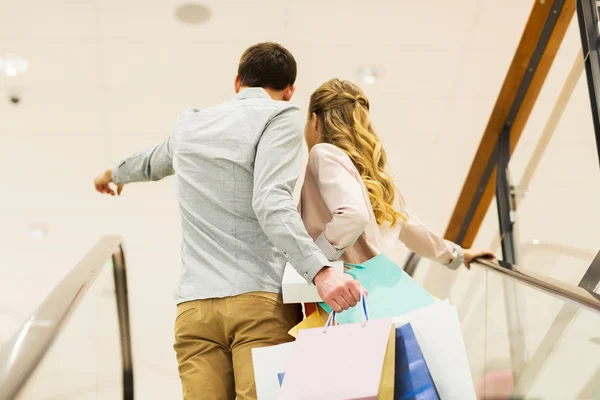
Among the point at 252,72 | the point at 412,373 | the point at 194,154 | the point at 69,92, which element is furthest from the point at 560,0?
the point at 69,92

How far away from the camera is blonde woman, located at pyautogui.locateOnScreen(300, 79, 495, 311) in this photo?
186 centimetres

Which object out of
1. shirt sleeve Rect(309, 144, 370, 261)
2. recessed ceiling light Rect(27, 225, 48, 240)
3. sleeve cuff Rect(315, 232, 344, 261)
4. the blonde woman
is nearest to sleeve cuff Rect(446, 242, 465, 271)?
the blonde woman

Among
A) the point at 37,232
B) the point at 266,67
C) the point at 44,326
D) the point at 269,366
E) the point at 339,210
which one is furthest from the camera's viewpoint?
the point at 37,232

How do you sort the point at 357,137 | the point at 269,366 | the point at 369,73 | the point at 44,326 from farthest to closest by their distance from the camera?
the point at 369,73 → the point at 357,137 → the point at 269,366 → the point at 44,326

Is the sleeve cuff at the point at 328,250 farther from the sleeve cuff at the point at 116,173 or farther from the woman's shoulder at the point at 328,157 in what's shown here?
the sleeve cuff at the point at 116,173

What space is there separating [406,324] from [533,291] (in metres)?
0.86

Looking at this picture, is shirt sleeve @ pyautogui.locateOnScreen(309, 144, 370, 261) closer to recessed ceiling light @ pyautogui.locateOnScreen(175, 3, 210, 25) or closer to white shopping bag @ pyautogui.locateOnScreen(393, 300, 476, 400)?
white shopping bag @ pyautogui.locateOnScreen(393, 300, 476, 400)

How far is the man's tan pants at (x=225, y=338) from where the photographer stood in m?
1.72

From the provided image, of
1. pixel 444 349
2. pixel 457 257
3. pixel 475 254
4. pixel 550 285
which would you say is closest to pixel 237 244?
pixel 444 349

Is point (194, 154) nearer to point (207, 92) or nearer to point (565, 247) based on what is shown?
point (565, 247)

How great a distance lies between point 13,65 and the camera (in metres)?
4.57

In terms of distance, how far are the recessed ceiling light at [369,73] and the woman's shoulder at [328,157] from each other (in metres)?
2.76

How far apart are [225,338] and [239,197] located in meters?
0.39

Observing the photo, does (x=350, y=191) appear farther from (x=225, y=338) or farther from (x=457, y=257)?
(x=457, y=257)
